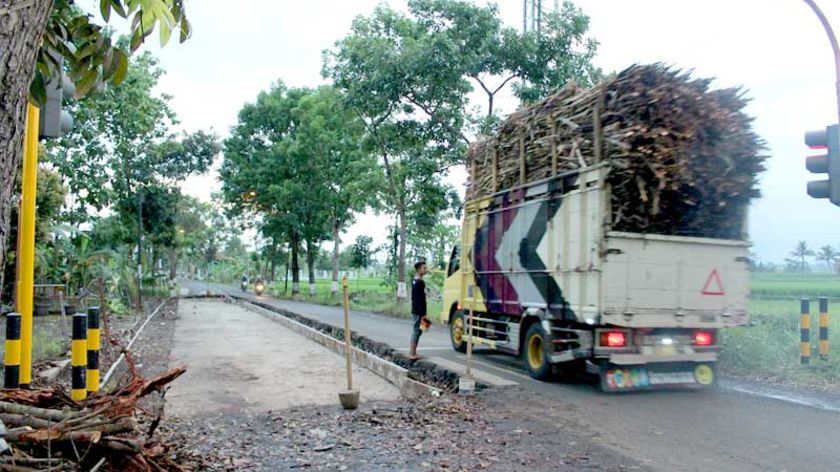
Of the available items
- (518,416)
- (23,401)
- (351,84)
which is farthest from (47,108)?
(351,84)

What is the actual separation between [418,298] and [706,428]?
5.50m

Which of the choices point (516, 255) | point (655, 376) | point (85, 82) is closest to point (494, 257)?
point (516, 255)

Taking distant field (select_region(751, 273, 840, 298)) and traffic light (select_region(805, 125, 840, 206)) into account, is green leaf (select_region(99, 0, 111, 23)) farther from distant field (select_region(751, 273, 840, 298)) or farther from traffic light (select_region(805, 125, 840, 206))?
distant field (select_region(751, 273, 840, 298))

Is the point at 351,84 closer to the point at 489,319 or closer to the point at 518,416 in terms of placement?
the point at 489,319

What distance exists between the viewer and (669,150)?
8.08m

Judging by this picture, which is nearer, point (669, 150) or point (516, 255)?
point (669, 150)

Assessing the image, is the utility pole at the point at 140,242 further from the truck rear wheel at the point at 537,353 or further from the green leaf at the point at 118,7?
the green leaf at the point at 118,7

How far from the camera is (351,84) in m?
19.5

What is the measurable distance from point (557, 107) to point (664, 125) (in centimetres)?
208

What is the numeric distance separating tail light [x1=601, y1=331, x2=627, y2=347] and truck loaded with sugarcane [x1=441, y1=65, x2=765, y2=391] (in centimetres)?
1

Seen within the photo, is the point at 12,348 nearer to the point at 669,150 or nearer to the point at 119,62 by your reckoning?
the point at 119,62

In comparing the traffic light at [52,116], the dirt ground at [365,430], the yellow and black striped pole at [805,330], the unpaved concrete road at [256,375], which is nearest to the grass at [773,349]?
the yellow and black striped pole at [805,330]

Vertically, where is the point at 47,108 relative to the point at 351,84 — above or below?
below

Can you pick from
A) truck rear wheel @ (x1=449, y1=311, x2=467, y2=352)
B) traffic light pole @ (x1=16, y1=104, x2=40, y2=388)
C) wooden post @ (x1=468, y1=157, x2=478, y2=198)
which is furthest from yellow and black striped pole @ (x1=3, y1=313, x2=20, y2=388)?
wooden post @ (x1=468, y1=157, x2=478, y2=198)
